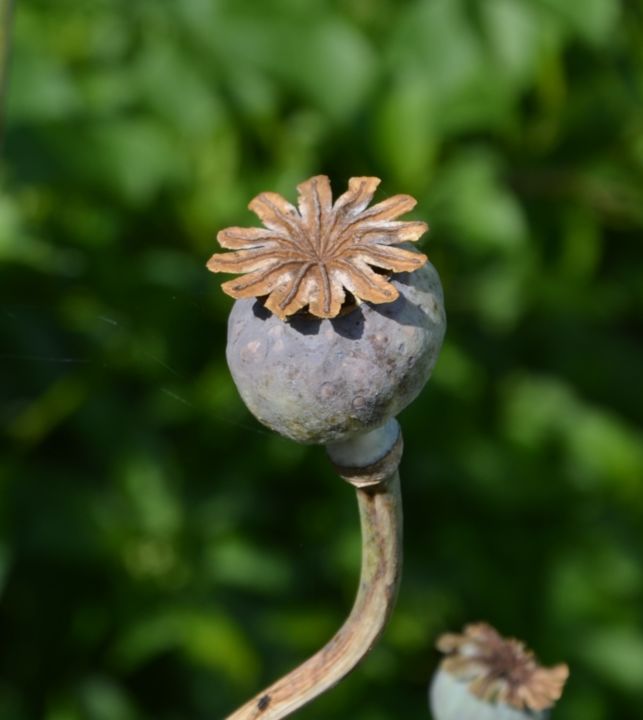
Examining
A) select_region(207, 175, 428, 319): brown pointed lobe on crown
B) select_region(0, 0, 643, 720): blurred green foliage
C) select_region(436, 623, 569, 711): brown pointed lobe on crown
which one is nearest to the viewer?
select_region(207, 175, 428, 319): brown pointed lobe on crown

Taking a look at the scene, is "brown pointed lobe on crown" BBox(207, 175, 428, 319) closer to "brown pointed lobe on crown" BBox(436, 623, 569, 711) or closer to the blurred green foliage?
"brown pointed lobe on crown" BBox(436, 623, 569, 711)

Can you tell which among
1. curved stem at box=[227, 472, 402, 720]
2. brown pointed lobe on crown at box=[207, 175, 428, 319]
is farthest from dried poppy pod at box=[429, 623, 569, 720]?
brown pointed lobe on crown at box=[207, 175, 428, 319]

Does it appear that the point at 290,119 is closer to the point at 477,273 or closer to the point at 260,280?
the point at 477,273

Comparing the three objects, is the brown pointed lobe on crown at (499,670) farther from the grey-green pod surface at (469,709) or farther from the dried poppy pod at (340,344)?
the dried poppy pod at (340,344)

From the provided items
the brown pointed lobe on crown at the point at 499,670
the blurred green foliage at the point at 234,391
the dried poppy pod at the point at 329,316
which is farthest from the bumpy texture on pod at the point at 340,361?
the blurred green foliage at the point at 234,391

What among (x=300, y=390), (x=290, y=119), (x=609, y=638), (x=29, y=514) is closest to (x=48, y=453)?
(x=29, y=514)

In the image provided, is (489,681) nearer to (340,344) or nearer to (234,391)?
(340,344)
